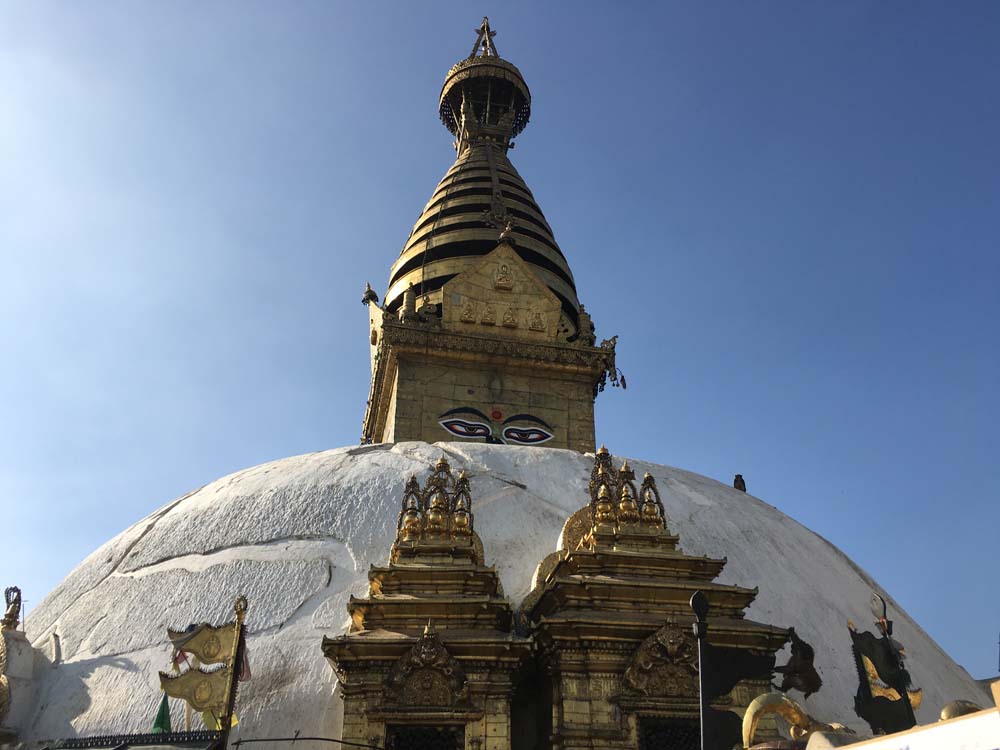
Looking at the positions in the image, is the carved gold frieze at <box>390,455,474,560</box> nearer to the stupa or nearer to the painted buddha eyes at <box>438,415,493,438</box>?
the stupa

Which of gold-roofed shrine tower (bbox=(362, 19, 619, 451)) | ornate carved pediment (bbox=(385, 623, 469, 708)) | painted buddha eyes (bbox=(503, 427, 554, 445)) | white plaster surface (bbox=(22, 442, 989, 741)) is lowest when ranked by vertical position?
ornate carved pediment (bbox=(385, 623, 469, 708))

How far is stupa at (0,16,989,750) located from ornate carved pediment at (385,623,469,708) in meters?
0.02

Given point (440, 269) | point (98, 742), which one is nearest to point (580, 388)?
point (440, 269)

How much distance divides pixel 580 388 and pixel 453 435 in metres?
4.08

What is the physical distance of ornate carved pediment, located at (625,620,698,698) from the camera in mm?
11234

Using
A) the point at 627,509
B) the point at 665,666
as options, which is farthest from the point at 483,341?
the point at 665,666

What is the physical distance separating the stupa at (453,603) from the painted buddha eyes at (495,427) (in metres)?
7.62

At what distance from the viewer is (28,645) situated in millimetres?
12945

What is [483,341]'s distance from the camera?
2642 centimetres

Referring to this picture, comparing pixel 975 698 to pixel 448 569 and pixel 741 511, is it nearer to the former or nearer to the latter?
pixel 741 511

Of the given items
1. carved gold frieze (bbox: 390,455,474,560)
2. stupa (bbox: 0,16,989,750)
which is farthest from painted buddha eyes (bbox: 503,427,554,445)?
carved gold frieze (bbox: 390,455,474,560)

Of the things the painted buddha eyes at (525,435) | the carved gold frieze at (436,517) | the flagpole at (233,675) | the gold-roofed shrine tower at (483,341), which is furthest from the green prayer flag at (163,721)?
the painted buddha eyes at (525,435)

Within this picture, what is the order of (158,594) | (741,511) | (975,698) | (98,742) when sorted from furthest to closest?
(741,511), (975,698), (158,594), (98,742)

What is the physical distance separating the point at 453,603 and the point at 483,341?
15123 millimetres
